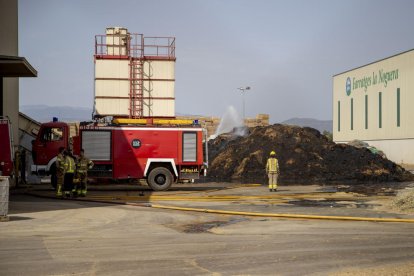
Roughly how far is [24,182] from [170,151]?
8.12 m

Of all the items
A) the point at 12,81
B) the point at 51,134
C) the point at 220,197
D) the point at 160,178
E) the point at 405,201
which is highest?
the point at 12,81

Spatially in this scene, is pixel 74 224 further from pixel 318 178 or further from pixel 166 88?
pixel 318 178

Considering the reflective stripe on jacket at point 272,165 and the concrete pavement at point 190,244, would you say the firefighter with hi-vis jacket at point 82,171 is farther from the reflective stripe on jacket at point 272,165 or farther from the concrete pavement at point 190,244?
the reflective stripe on jacket at point 272,165

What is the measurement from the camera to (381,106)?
60.1 m

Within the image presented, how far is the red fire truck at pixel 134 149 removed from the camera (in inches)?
924

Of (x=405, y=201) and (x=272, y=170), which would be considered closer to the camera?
(x=405, y=201)

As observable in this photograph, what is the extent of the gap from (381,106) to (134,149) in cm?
4196

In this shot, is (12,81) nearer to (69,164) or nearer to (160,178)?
(160,178)

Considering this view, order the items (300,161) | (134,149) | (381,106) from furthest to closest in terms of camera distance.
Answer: (381,106) → (300,161) → (134,149)

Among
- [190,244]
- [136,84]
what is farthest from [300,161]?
[190,244]

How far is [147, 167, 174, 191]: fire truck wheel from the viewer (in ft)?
77.7

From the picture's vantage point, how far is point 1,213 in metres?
13.0

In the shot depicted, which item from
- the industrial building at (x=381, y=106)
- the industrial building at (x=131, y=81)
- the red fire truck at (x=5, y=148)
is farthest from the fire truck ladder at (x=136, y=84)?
the industrial building at (x=381, y=106)

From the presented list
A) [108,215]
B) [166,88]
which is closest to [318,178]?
[166,88]
